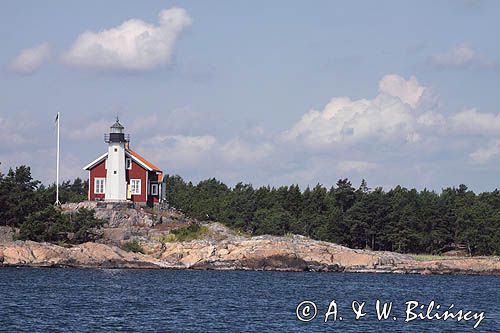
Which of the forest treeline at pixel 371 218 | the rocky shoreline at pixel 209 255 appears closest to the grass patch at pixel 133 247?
the rocky shoreline at pixel 209 255

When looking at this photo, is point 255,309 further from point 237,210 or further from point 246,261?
point 237,210

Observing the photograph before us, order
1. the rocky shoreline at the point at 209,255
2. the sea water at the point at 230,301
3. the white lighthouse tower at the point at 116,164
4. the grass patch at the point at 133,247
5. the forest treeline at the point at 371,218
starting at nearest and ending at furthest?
the sea water at the point at 230,301 → the rocky shoreline at the point at 209,255 → the grass patch at the point at 133,247 → the white lighthouse tower at the point at 116,164 → the forest treeline at the point at 371,218

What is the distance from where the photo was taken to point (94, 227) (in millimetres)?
78188

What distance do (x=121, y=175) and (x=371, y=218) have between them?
2695 centimetres

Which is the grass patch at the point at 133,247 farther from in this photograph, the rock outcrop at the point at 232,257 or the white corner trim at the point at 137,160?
the white corner trim at the point at 137,160

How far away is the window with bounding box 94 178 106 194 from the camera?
280 ft

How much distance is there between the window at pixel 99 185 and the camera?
85438mm

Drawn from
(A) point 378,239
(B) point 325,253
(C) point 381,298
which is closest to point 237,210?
(A) point 378,239

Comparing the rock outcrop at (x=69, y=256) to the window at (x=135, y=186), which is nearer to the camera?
the rock outcrop at (x=69, y=256)

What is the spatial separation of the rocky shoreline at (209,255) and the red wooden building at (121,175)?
122 inches

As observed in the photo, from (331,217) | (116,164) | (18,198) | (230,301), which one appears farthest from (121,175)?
(230,301)
